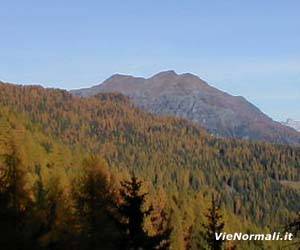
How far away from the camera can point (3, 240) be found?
1666 cm

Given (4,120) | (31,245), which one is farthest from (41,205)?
(4,120)

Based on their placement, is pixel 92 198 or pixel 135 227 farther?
pixel 92 198

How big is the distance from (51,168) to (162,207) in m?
37.8

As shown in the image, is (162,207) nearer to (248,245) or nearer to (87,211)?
(248,245)

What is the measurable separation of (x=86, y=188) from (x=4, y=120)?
453 ft

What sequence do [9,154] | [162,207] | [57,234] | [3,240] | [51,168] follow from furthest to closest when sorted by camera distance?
[51,168], [162,207], [9,154], [57,234], [3,240]

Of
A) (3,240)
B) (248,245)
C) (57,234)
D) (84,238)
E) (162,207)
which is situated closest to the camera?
(3,240)

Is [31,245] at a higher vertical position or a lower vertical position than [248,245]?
higher

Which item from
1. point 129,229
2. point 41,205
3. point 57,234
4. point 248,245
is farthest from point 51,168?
point 129,229

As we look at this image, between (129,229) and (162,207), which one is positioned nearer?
(129,229)

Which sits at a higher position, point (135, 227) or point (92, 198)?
point (135, 227)

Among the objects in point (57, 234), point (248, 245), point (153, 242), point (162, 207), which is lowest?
point (248, 245)

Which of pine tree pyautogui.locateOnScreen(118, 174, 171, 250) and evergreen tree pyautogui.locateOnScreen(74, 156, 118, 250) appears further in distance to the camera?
evergreen tree pyautogui.locateOnScreen(74, 156, 118, 250)

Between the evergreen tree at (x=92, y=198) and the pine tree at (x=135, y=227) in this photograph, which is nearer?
the pine tree at (x=135, y=227)
